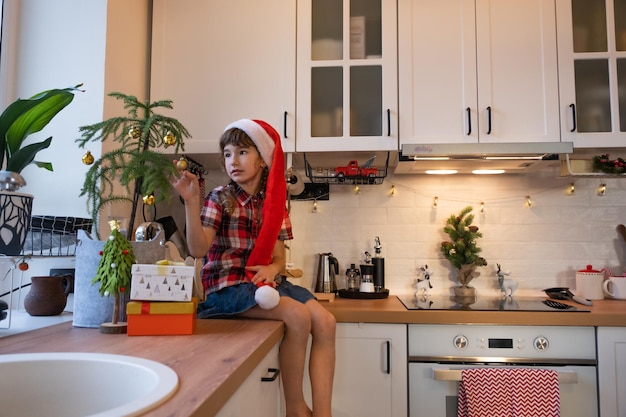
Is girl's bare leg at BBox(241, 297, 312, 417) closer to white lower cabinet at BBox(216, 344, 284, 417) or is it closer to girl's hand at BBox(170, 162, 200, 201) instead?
white lower cabinet at BBox(216, 344, 284, 417)

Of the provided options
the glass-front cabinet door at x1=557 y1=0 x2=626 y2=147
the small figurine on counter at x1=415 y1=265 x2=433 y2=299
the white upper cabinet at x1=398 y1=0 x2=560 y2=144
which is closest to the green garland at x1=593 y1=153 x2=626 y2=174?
the glass-front cabinet door at x1=557 y1=0 x2=626 y2=147

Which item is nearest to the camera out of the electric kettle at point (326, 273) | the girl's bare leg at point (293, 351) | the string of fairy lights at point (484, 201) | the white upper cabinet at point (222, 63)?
the girl's bare leg at point (293, 351)

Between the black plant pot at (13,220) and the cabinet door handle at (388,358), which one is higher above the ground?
the black plant pot at (13,220)

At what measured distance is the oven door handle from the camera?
1655 mm

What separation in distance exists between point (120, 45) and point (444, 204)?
1.59m

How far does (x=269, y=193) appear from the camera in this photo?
1547mm

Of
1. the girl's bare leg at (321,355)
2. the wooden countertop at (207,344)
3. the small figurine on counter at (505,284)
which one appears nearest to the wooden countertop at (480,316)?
the wooden countertop at (207,344)

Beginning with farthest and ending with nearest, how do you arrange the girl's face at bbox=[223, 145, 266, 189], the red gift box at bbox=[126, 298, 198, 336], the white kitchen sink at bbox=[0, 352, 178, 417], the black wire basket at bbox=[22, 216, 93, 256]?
the girl's face at bbox=[223, 145, 266, 189], the black wire basket at bbox=[22, 216, 93, 256], the red gift box at bbox=[126, 298, 198, 336], the white kitchen sink at bbox=[0, 352, 178, 417]

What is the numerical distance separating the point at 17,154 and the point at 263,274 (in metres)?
0.76

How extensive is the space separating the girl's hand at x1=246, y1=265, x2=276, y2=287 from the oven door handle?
2.23 ft

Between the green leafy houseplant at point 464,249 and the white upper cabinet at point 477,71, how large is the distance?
44cm

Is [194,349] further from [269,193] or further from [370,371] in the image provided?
[370,371]

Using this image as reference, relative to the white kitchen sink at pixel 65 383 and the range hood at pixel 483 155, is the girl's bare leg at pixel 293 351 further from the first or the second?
the range hood at pixel 483 155

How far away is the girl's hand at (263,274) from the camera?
1497mm
